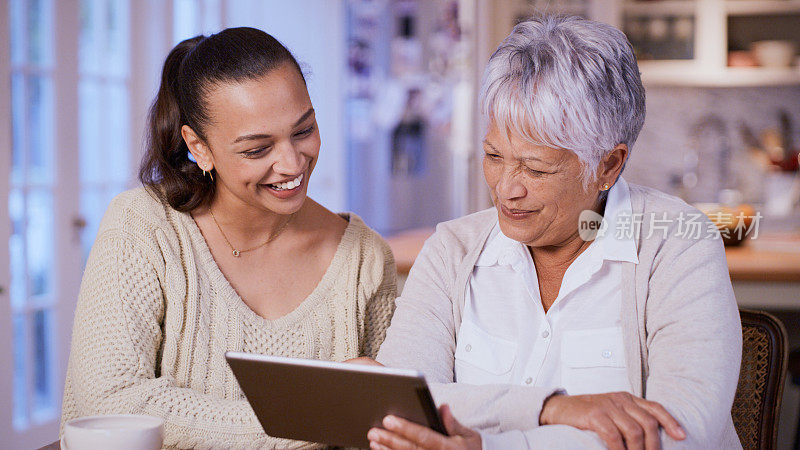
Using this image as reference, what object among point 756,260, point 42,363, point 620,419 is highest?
point 620,419

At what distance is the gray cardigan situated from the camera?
1212 millimetres

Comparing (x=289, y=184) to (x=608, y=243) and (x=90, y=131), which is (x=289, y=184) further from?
(x=90, y=131)

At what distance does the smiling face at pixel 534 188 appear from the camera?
4.45 ft

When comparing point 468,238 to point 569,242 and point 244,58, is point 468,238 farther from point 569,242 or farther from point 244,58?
point 244,58

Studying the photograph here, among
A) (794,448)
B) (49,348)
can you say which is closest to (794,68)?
(794,448)

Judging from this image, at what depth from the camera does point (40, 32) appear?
10.3ft

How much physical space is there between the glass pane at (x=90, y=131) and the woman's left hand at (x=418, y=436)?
105 inches

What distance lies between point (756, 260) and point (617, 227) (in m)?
1.44

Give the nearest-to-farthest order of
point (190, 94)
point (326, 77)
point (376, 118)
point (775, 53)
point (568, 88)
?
point (568, 88), point (190, 94), point (775, 53), point (326, 77), point (376, 118)

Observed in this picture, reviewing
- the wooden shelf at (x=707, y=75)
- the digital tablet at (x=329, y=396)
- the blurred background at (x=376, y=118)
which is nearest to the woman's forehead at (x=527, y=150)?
the blurred background at (x=376, y=118)

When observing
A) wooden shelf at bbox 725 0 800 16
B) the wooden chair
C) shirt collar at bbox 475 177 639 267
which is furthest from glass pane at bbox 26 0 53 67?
wooden shelf at bbox 725 0 800 16

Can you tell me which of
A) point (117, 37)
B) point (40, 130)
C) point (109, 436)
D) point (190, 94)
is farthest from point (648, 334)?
point (117, 37)

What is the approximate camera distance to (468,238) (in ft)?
5.21

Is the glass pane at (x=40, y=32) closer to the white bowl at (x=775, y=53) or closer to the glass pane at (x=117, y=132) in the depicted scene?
the glass pane at (x=117, y=132)
